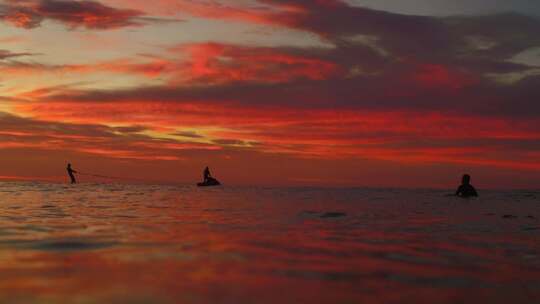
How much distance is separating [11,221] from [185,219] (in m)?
5.31

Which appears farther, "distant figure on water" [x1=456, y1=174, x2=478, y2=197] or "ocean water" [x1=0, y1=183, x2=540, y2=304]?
"distant figure on water" [x1=456, y1=174, x2=478, y2=197]

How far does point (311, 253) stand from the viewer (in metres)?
10.3

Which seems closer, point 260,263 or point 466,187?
point 260,263

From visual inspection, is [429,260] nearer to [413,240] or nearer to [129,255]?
[413,240]

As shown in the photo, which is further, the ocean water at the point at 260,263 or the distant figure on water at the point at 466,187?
the distant figure on water at the point at 466,187

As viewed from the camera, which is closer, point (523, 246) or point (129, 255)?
point (129, 255)

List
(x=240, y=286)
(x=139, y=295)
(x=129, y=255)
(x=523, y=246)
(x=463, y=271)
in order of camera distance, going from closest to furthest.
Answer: (x=139, y=295) < (x=240, y=286) < (x=463, y=271) < (x=129, y=255) < (x=523, y=246)

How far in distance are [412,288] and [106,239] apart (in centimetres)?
727

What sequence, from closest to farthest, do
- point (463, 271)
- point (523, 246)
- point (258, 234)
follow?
point (463, 271)
point (523, 246)
point (258, 234)

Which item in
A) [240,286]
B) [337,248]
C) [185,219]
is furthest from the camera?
[185,219]

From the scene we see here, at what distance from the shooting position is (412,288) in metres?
7.18

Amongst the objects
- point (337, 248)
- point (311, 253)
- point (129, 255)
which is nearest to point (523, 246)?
point (337, 248)

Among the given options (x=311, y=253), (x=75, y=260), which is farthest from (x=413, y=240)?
(x=75, y=260)

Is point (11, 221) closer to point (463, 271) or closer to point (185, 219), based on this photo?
point (185, 219)
